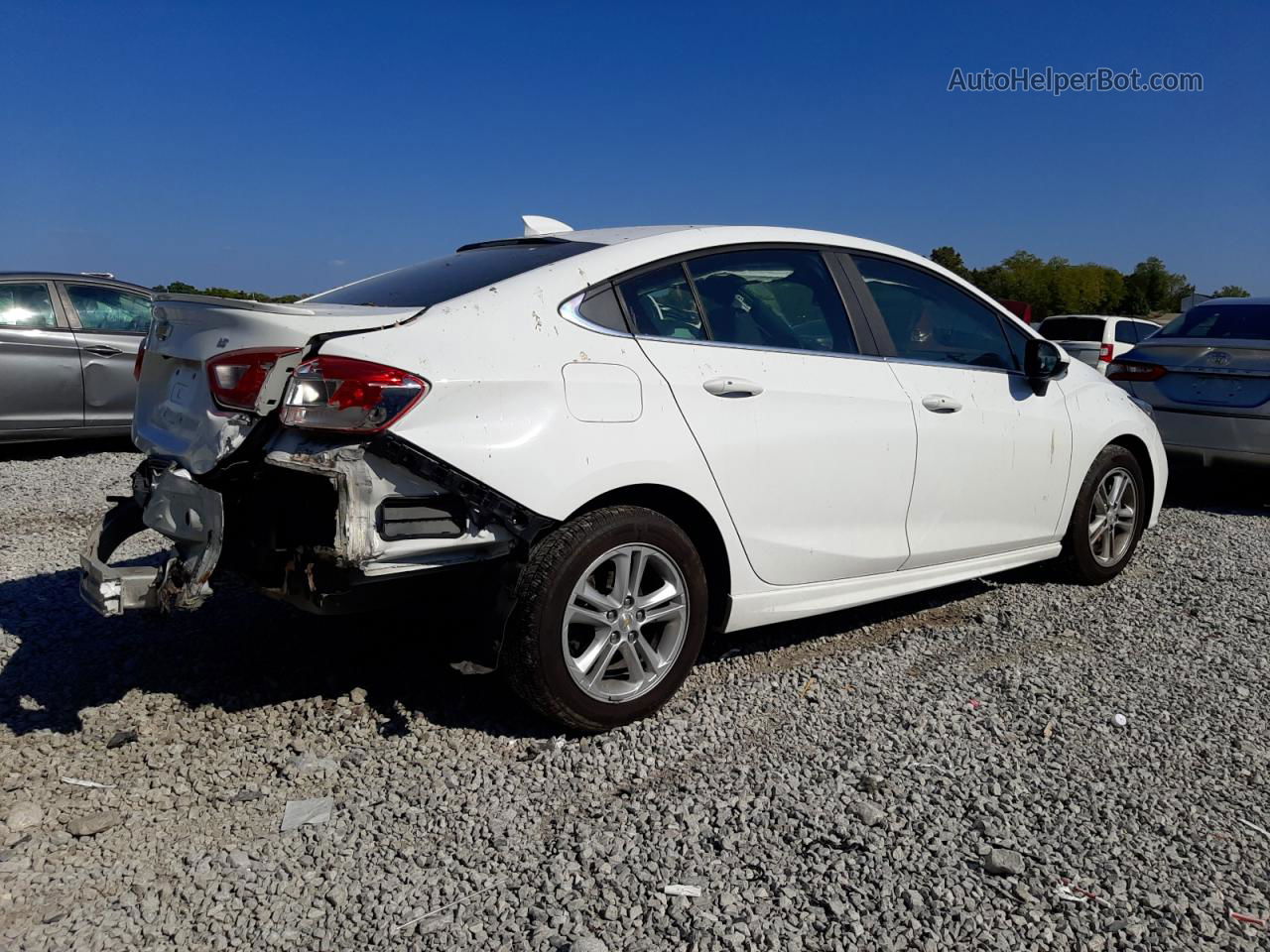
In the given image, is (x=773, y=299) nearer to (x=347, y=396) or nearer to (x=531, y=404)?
(x=531, y=404)

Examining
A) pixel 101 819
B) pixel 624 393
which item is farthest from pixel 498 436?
pixel 101 819

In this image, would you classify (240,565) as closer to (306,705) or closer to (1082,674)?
(306,705)

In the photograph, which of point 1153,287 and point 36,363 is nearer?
point 36,363

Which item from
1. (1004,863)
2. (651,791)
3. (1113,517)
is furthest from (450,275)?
(1113,517)

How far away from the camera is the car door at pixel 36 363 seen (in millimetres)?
8188

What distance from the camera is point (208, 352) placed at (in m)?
3.16

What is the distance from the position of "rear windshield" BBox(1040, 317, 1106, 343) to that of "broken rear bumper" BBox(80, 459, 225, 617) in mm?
19083

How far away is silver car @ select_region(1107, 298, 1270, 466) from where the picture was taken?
7383 millimetres

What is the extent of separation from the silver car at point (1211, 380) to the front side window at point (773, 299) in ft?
16.1

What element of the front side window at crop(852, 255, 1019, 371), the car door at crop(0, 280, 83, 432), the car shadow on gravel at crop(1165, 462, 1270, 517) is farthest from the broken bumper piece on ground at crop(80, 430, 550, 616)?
the car shadow on gravel at crop(1165, 462, 1270, 517)

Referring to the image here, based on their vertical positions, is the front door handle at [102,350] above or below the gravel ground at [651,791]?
above

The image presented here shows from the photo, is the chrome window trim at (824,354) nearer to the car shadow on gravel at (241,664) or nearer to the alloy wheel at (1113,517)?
the alloy wheel at (1113,517)

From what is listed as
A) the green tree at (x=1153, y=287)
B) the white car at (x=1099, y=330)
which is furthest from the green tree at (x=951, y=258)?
the white car at (x=1099, y=330)

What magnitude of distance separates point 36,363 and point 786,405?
721 cm
